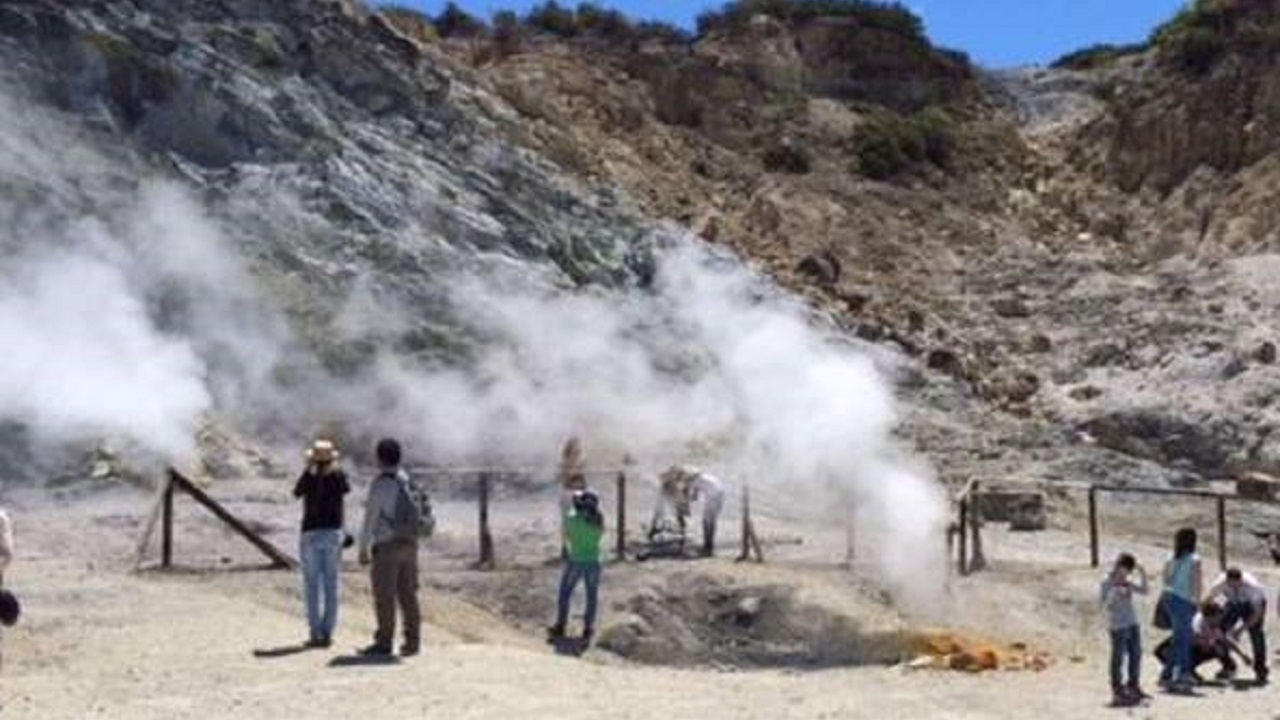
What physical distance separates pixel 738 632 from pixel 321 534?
163 inches

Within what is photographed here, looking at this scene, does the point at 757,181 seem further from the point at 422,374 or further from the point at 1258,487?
the point at 422,374

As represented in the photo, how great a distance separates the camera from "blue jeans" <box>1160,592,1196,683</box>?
11.8 m

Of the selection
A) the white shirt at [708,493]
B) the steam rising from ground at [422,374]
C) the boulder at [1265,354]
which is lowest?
the white shirt at [708,493]

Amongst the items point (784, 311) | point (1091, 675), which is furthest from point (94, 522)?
point (784, 311)

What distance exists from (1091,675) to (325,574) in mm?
4755

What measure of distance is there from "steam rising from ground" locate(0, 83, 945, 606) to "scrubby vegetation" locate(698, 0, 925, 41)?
2127 cm

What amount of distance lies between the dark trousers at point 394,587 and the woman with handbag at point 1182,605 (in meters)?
4.38

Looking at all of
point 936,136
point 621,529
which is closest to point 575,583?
point 621,529

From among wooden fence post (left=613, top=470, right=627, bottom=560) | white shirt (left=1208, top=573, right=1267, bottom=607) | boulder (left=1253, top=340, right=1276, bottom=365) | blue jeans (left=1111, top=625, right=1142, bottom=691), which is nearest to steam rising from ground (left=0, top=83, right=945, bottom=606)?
wooden fence post (left=613, top=470, right=627, bottom=560)

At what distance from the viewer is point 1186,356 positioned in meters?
30.5

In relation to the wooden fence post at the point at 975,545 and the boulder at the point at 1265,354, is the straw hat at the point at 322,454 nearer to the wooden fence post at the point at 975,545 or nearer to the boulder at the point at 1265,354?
the wooden fence post at the point at 975,545

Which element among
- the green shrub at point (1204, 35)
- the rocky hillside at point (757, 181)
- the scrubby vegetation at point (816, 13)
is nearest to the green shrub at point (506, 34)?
the rocky hillside at point (757, 181)

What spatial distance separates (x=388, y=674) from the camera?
10.3m

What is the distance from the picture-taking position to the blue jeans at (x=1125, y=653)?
36.2 feet
